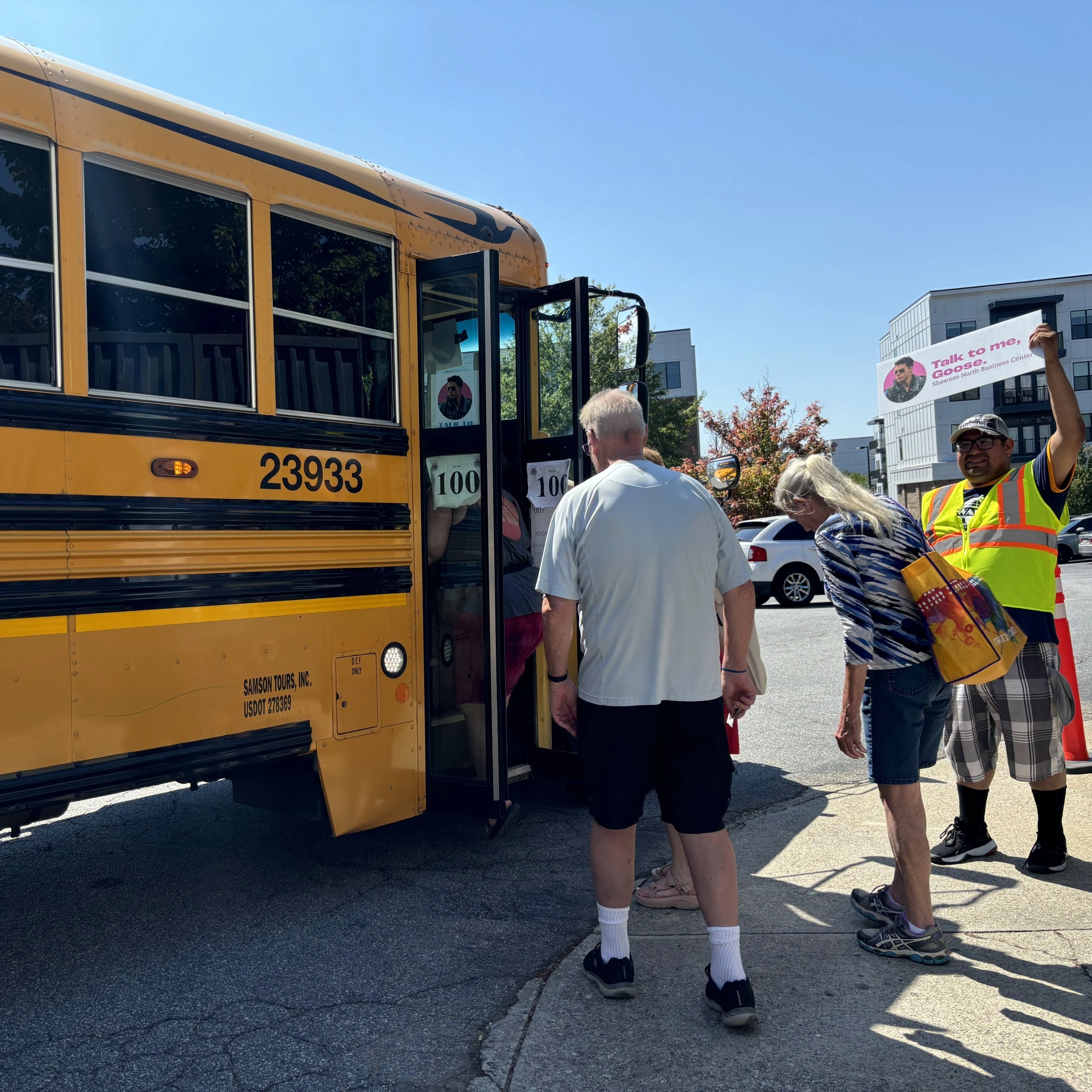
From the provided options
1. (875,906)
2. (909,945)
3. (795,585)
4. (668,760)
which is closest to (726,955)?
(668,760)

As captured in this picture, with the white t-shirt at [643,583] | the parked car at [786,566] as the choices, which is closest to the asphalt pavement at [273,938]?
the white t-shirt at [643,583]

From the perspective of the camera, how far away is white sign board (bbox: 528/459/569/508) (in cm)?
496

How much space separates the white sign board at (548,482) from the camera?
496 centimetres

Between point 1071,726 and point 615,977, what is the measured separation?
156 inches

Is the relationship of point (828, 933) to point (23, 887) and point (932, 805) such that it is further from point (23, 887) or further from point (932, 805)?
point (23, 887)

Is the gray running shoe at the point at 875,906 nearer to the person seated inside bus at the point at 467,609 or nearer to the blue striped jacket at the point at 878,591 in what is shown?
the blue striped jacket at the point at 878,591

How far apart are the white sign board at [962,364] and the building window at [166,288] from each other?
10.7 ft

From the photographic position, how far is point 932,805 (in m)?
5.11

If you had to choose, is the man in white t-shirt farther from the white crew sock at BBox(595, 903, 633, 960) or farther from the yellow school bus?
the yellow school bus

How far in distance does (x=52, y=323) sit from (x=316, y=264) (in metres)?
1.11

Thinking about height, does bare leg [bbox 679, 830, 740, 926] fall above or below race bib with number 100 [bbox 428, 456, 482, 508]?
below

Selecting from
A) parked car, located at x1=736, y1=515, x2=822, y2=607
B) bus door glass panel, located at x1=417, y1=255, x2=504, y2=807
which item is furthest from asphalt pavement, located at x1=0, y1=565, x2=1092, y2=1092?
parked car, located at x1=736, y1=515, x2=822, y2=607

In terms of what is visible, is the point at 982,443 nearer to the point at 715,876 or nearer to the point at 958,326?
the point at 715,876

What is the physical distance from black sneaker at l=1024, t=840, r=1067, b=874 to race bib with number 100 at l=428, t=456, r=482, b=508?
8.79 feet
